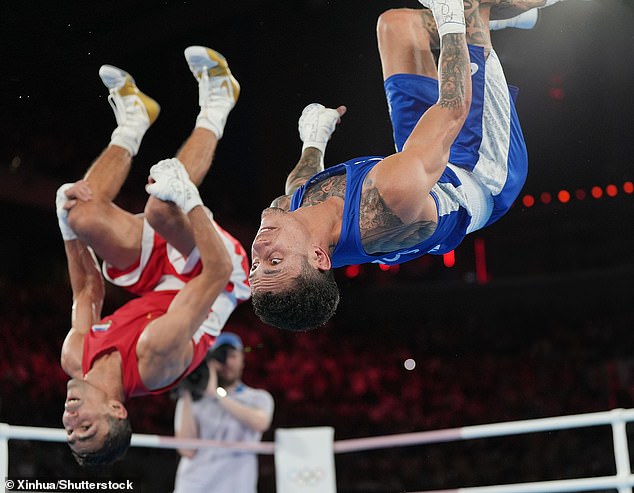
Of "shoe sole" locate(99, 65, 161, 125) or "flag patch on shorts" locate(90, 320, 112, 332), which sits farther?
"shoe sole" locate(99, 65, 161, 125)

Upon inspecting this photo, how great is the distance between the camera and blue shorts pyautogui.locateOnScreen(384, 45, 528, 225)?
2045 mm

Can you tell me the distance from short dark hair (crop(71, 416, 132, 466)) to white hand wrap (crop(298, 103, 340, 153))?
36.8 inches

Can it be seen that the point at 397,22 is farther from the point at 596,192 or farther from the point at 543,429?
the point at 596,192

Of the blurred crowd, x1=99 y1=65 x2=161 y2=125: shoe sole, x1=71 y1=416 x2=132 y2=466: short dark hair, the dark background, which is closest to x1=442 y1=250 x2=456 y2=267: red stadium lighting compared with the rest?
the dark background

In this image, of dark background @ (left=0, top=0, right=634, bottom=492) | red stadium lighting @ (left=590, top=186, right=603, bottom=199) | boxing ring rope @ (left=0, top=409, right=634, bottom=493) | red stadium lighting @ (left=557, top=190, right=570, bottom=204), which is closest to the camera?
boxing ring rope @ (left=0, top=409, right=634, bottom=493)

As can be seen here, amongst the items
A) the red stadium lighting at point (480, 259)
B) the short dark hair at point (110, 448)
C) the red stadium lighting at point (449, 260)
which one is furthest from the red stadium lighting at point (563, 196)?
the short dark hair at point (110, 448)

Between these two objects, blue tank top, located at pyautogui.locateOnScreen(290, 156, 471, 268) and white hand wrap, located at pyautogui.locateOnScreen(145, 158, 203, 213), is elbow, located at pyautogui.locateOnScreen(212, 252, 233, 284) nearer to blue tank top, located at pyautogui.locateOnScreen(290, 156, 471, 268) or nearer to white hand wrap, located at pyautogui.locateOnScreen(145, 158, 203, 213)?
white hand wrap, located at pyautogui.locateOnScreen(145, 158, 203, 213)

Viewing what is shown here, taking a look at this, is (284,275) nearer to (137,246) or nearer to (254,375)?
(137,246)

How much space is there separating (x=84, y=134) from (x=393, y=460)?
271cm

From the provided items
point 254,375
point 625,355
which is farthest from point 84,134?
point 625,355

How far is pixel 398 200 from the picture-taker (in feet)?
5.39

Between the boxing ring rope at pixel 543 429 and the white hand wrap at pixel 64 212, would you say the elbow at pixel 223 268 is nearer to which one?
the white hand wrap at pixel 64 212

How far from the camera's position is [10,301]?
4.98 meters

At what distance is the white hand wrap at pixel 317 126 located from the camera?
2.22 meters
